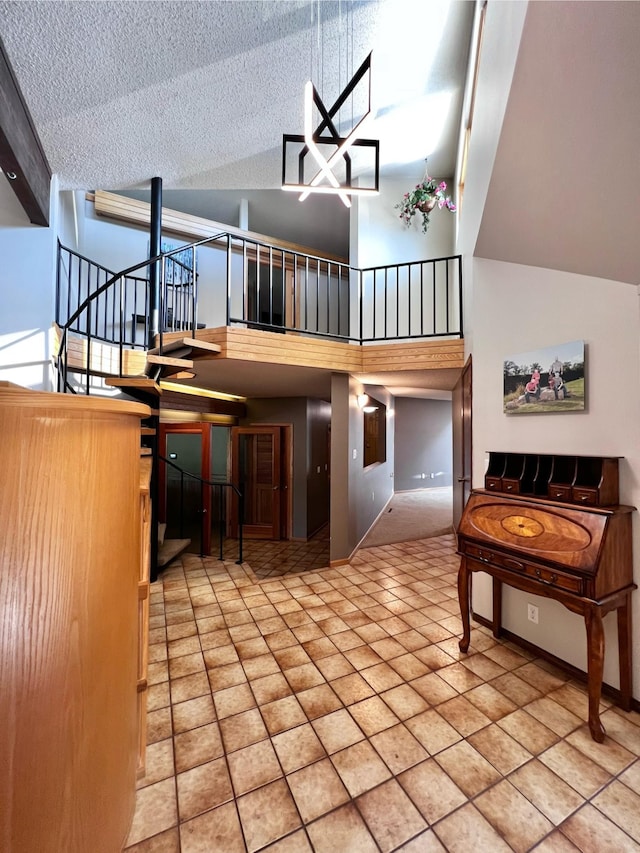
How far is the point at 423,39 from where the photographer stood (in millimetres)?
3502

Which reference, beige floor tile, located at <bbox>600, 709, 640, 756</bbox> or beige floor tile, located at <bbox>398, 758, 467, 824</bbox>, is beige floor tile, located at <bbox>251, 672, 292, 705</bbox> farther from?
beige floor tile, located at <bbox>600, 709, 640, 756</bbox>

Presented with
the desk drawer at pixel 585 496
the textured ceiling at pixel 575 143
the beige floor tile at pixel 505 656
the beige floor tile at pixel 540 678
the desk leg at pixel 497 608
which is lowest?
the beige floor tile at pixel 505 656

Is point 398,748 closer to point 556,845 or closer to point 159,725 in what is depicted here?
point 556,845

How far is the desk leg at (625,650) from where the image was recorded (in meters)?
1.93

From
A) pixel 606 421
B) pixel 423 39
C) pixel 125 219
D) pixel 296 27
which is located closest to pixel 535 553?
pixel 606 421

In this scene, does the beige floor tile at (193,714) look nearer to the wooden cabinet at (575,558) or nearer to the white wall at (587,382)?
the wooden cabinet at (575,558)

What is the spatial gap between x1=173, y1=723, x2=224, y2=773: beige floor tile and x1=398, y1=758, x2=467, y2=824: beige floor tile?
2.88 feet

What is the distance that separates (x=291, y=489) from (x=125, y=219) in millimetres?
5117

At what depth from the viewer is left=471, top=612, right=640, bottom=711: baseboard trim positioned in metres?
2.03

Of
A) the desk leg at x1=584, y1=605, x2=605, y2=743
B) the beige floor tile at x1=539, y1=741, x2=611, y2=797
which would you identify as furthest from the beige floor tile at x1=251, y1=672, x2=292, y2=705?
the desk leg at x1=584, y1=605, x2=605, y2=743

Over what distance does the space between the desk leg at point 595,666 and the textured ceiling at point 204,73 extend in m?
4.62

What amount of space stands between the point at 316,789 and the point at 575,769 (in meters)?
1.18

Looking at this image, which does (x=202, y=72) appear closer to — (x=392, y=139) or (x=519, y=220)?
(x=392, y=139)

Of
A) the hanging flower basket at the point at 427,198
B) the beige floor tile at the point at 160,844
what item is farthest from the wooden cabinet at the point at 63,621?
the hanging flower basket at the point at 427,198
